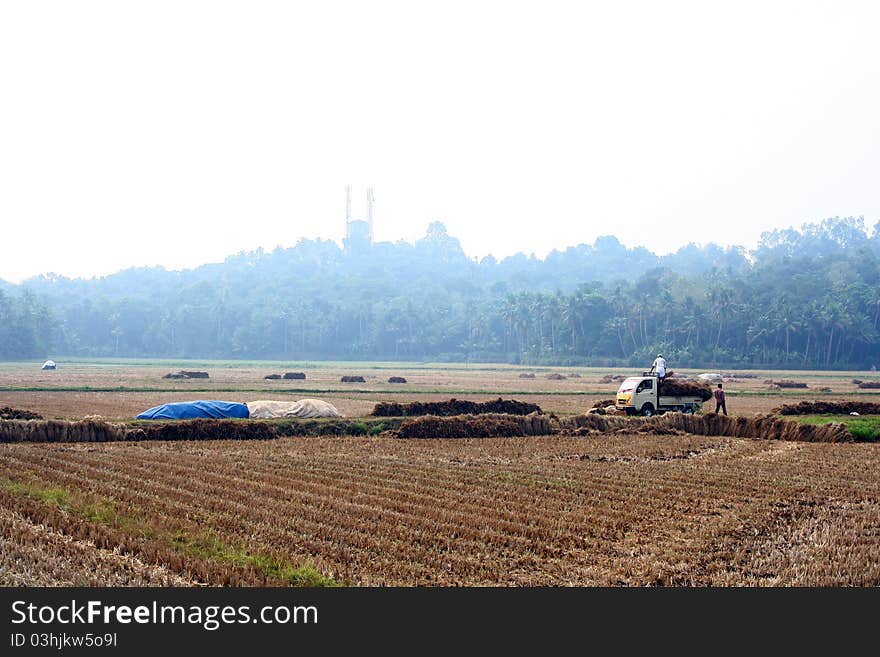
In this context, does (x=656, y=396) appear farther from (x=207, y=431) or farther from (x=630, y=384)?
(x=207, y=431)

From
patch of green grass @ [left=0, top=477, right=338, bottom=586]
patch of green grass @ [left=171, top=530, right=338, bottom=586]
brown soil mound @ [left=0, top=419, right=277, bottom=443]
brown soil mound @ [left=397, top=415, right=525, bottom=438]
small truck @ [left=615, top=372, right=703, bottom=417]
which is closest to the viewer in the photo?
patch of green grass @ [left=171, top=530, right=338, bottom=586]

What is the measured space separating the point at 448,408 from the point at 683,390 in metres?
9.82

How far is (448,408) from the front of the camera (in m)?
36.0

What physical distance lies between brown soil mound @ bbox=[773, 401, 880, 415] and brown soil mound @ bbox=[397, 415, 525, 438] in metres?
11.7

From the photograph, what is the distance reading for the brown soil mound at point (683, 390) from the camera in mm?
36875

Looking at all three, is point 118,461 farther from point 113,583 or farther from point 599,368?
point 599,368

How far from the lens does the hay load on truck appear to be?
119 ft

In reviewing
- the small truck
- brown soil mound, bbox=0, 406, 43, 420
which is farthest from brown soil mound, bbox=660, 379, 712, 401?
brown soil mound, bbox=0, 406, 43, 420

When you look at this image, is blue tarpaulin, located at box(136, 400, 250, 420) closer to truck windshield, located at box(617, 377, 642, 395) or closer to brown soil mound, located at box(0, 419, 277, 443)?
brown soil mound, located at box(0, 419, 277, 443)

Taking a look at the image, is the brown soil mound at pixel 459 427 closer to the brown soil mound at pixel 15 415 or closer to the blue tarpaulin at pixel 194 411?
the blue tarpaulin at pixel 194 411

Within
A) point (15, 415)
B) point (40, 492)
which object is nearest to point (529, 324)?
point (15, 415)

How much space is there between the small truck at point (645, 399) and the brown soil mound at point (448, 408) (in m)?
3.61

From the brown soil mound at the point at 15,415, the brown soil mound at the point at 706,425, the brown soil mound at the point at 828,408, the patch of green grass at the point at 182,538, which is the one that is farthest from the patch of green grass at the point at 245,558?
the brown soil mound at the point at 828,408

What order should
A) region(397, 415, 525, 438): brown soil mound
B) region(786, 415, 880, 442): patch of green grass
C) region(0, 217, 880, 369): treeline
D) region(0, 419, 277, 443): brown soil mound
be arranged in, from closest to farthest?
1. region(0, 419, 277, 443): brown soil mound
2. region(786, 415, 880, 442): patch of green grass
3. region(397, 415, 525, 438): brown soil mound
4. region(0, 217, 880, 369): treeline
